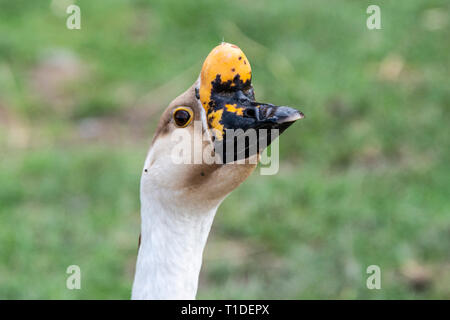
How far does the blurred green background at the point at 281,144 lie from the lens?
14.9ft

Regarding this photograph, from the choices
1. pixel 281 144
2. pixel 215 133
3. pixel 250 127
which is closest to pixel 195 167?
pixel 215 133

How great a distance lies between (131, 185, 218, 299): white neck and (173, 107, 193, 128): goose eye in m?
0.26

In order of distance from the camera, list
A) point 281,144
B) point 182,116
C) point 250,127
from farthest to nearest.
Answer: point 281,144
point 182,116
point 250,127

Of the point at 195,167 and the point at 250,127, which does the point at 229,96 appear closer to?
the point at 250,127

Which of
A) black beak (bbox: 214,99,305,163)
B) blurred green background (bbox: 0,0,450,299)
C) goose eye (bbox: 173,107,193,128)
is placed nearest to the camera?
black beak (bbox: 214,99,305,163)

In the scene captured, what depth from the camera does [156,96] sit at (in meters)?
6.72

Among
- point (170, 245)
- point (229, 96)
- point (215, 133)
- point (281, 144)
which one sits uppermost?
point (281, 144)

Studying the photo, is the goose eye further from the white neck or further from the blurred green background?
the blurred green background

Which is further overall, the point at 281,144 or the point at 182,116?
the point at 281,144

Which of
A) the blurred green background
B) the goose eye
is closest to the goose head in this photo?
the goose eye

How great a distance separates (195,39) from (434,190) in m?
3.30

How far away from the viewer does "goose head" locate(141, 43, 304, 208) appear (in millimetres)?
2209

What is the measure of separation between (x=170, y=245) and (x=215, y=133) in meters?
0.44

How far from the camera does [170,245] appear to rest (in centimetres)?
239
